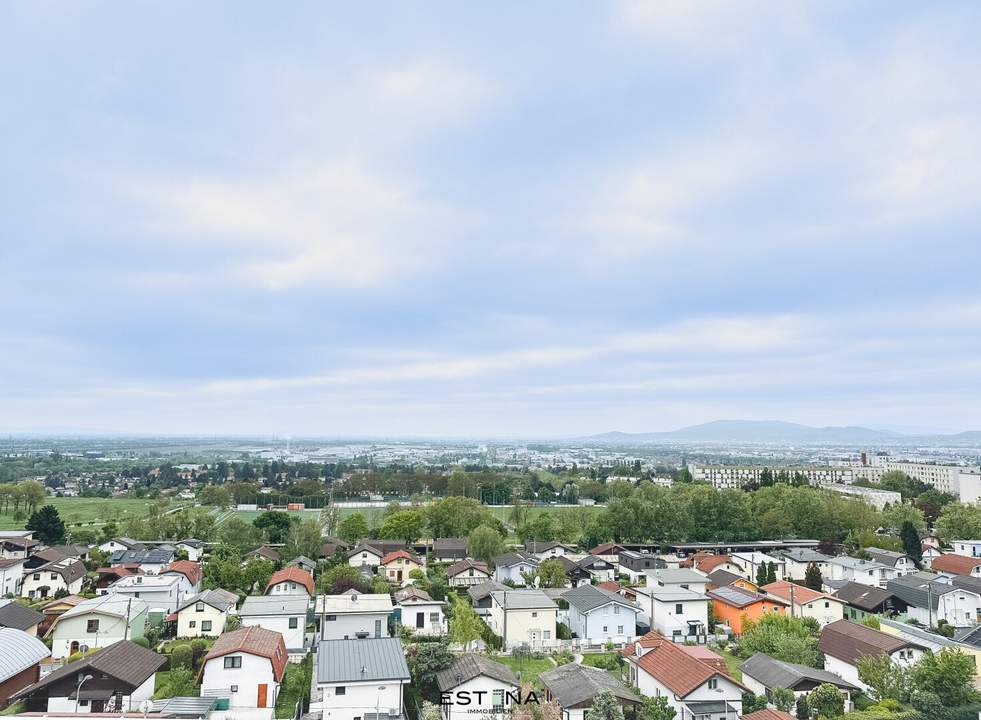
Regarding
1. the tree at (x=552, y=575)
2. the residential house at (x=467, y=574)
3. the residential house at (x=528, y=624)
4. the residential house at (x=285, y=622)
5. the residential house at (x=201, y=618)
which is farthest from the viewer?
the residential house at (x=467, y=574)

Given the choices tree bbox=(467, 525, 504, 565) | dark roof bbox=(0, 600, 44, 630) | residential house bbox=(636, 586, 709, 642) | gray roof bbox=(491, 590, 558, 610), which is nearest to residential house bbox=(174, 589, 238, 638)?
dark roof bbox=(0, 600, 44, 630)

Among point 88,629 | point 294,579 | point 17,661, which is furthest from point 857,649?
point 88,629

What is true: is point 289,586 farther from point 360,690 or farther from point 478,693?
point 478,693

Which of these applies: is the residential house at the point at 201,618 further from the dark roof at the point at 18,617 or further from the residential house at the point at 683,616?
the residential house at the point at 683,616

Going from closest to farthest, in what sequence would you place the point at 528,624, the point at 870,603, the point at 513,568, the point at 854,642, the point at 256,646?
the point at 256,646
the point at 854,642
the point at 528,624
the point at 870,603
the point at 513,568

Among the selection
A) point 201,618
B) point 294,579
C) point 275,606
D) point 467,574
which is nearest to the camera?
point 275,606

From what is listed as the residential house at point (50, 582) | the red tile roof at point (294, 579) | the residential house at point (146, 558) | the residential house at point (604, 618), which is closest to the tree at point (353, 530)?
the residential house at point (146, 558)

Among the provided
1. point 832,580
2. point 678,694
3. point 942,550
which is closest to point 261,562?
point 678,694
